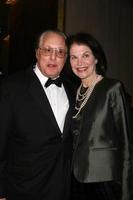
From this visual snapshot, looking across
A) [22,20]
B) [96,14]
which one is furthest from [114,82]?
[22,20]

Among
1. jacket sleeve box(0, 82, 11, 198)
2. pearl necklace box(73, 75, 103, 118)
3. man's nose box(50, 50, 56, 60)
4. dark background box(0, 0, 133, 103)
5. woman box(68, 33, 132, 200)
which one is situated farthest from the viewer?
dark background box(0, 0, 133, 103)

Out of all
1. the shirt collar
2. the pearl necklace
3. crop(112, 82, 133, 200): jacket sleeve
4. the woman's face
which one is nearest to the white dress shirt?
the shirt collar

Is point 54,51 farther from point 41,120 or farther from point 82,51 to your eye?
point 41,120

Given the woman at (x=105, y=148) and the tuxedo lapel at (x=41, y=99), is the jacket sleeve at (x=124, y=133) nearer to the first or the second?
the woman at (x=105, y=148)

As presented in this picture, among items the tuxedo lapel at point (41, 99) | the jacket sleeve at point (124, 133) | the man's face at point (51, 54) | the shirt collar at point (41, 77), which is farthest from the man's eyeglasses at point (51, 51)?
the jacket sleeve at point (124, 133)

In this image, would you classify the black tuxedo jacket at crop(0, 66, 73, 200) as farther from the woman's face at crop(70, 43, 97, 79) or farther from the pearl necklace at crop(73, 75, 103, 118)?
the woman's face at crop(70, 43, 97, 79)

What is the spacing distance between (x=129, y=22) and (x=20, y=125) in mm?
5117

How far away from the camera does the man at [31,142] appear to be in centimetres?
227

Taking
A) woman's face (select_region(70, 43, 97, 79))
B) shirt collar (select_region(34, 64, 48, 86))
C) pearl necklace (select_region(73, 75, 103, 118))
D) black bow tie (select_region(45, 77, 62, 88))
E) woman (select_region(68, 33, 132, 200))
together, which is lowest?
woman (select_region(68, 33, 132, 200))

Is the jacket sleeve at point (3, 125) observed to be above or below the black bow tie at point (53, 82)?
below

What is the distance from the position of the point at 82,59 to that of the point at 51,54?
337 millimetres

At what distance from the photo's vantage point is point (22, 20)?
6.47 metres

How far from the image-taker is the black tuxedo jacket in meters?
2.26

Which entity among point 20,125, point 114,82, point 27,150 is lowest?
point 27,150
